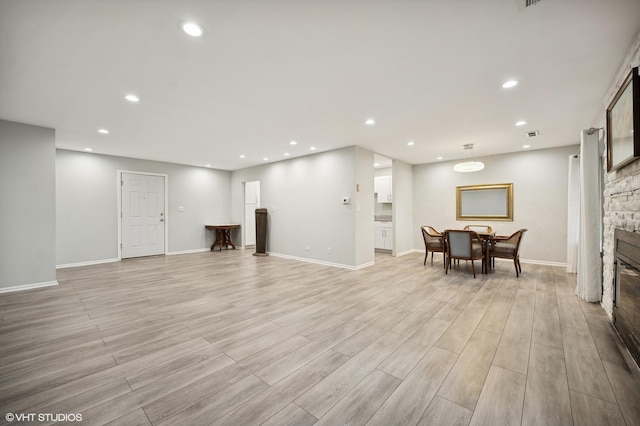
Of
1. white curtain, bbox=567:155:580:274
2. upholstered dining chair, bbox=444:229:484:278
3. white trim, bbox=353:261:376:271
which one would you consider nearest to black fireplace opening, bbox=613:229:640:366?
upholstered dining chair, bbox=444:229:484:278

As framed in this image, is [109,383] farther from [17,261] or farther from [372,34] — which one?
[17,261]

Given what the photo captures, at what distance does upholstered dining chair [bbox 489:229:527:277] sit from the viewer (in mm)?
4652

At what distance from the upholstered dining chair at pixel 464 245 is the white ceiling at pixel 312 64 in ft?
6.15

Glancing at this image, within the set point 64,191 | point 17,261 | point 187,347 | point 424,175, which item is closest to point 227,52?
point 187,347

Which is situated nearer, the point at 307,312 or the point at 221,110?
the point at 307,312

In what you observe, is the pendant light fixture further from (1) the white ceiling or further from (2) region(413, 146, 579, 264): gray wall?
(2) region(413, 146, 579, 264): gray wall

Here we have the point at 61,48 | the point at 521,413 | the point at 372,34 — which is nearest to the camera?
the point at 521,413

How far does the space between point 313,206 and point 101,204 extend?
510 centimetres

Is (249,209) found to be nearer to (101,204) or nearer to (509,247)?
(101,204)

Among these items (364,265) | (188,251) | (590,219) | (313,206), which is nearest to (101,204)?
(188,251)

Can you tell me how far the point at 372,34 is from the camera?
2.03 meters

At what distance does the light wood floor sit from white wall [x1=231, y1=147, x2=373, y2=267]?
1.75m

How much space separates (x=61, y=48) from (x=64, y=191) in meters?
4.98

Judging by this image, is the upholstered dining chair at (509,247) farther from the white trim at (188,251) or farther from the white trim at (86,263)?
the white trim at (86,263)
